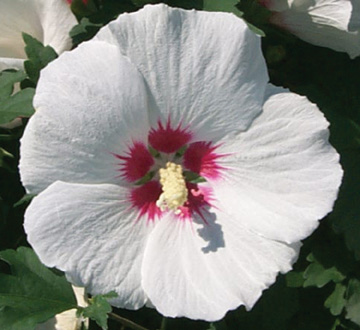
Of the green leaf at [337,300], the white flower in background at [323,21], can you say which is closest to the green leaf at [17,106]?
the white flower in background at [323,21]

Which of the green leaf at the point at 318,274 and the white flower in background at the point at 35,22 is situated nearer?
the white flower in background at the point at 35,22

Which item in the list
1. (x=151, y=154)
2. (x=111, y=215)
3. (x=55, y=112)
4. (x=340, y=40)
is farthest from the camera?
(x=340, y=40)

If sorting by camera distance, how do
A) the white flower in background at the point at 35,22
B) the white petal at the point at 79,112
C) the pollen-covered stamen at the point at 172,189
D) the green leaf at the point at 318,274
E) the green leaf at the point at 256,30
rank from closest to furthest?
the white petal at the point at 79,112 < the pollen-covered stamen at the point at 172,189 < the green leaf at the point at 256,30 < the white flower in background at the point at 35,22 < the green leaf at the point at 318,274

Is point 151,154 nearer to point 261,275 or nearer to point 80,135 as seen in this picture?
point 80,135

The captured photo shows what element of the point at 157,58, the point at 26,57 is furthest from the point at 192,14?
the point at 26,57

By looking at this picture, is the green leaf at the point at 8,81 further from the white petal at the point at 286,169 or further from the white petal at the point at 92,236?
the white petal at the point at 286,169

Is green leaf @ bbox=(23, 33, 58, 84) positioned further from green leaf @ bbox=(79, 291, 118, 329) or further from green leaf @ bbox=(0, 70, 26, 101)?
green leaf @ bbox=(79, 291, 118, 329)

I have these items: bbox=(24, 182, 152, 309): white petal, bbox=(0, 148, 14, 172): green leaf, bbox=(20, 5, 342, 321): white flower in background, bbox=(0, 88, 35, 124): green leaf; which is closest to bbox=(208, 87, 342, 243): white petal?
bbox=(20, 5, 342, 321): white flower in background
